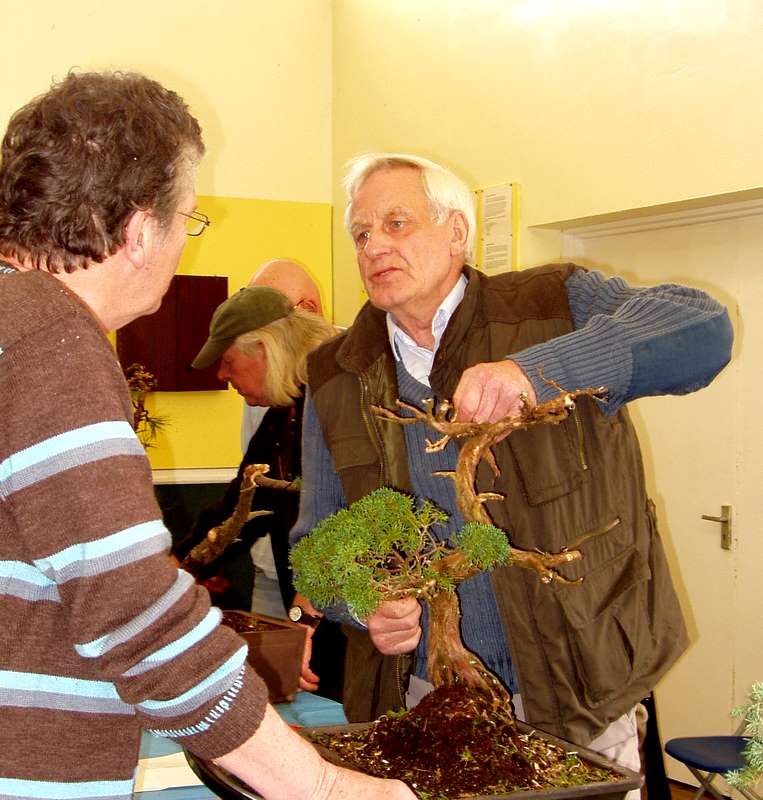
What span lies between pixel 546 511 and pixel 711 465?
2257 mm

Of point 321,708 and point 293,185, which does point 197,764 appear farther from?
point 293,185

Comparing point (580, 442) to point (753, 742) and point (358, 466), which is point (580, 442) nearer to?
point (358, 466)

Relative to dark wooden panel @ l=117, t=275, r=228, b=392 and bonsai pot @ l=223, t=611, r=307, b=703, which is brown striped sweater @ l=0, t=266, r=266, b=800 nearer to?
bonsai pot @ l=223, t=611, r=307, b=703

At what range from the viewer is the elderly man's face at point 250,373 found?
2.79m

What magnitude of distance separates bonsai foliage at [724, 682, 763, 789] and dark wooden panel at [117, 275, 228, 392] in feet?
13.1

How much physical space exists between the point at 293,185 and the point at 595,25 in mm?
2073

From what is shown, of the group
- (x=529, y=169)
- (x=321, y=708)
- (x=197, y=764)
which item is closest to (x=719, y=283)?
(x=529, y=169)

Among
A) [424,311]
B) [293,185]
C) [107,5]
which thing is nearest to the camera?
[424,311]

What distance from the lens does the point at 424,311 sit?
1.78 metres

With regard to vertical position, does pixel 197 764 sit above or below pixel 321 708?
above

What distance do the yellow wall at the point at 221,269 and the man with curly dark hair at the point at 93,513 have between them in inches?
149

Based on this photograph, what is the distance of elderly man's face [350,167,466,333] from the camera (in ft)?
5.79

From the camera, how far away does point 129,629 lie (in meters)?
0.85

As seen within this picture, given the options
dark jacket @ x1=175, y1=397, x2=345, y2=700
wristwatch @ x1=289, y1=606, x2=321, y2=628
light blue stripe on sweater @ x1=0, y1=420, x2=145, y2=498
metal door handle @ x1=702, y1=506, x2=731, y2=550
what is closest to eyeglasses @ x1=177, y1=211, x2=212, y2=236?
light blue stripe on sweater @ x1=0, y1=420, x2=145, y2=498
